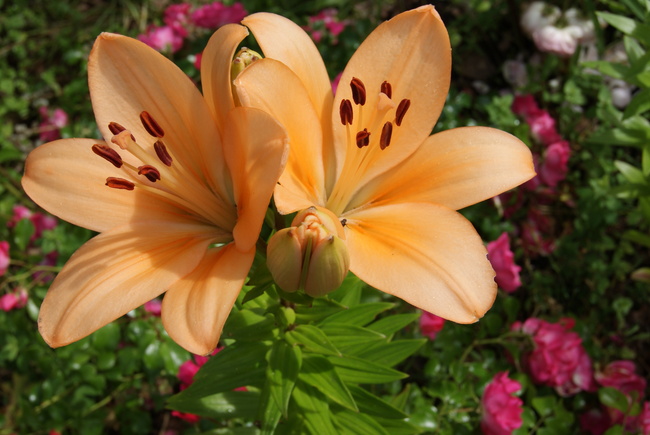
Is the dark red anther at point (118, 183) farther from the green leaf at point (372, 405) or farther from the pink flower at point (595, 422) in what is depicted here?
the pink flower at point (595, 422)

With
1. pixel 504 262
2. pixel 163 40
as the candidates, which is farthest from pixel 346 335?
pixel 163 40

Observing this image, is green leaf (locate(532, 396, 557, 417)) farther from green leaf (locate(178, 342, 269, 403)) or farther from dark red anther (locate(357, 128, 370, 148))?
dark red anther (locate(357, 128, 370, 148))

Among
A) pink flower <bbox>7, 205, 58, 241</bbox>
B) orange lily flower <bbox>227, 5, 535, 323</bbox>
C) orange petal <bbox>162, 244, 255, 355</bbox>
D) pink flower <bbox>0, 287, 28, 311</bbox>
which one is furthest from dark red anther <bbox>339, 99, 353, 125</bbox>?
pink flower <bbox>7, 205, 58, 241</bbox>

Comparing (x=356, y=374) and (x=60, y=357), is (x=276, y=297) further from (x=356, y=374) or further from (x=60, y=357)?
(x=60, y=357)

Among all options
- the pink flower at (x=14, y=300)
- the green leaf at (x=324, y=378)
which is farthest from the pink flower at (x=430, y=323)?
the pink flower at (x=14, y=300)

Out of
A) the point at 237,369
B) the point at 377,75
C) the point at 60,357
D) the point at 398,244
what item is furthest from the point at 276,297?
the point at 60,357
